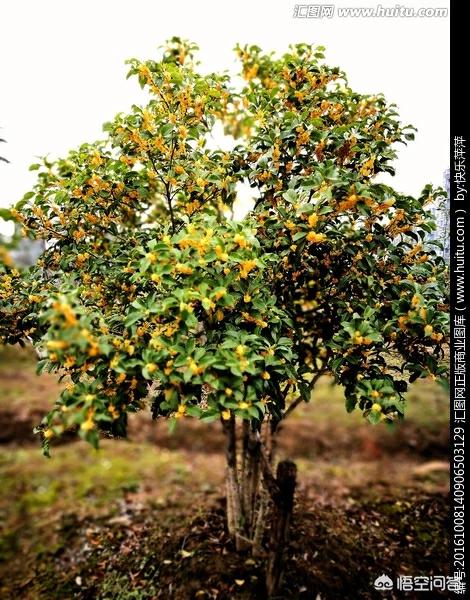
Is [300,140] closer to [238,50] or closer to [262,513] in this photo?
[238,50]

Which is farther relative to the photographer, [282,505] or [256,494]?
[256,494]

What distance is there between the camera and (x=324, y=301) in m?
2.30

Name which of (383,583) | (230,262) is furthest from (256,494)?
(230,262)

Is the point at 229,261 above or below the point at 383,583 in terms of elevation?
above

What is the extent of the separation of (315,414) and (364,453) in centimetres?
82

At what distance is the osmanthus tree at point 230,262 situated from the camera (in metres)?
1.61

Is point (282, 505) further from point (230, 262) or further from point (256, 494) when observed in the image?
point (230, 262)

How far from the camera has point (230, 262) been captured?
1754mm

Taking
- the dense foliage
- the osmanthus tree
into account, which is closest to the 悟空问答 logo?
the osmanthus tree

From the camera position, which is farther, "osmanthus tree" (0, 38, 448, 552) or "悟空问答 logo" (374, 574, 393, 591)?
"悟空问答 logo" (374, 574, 393, 591)

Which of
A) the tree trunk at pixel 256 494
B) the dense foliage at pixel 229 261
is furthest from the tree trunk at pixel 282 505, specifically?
the dense foliage at pixel 229 261

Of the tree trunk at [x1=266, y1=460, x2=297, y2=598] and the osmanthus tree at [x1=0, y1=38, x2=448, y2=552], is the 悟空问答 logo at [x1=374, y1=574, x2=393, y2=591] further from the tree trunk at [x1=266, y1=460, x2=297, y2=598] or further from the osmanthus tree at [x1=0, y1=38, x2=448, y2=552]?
the osmanthus tree at [x1=0, y1=38, x2=448, y2=552]

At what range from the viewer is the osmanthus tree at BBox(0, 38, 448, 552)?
1.61 meters

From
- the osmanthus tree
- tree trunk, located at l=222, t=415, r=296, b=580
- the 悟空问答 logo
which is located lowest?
the 悟空问答 logo
